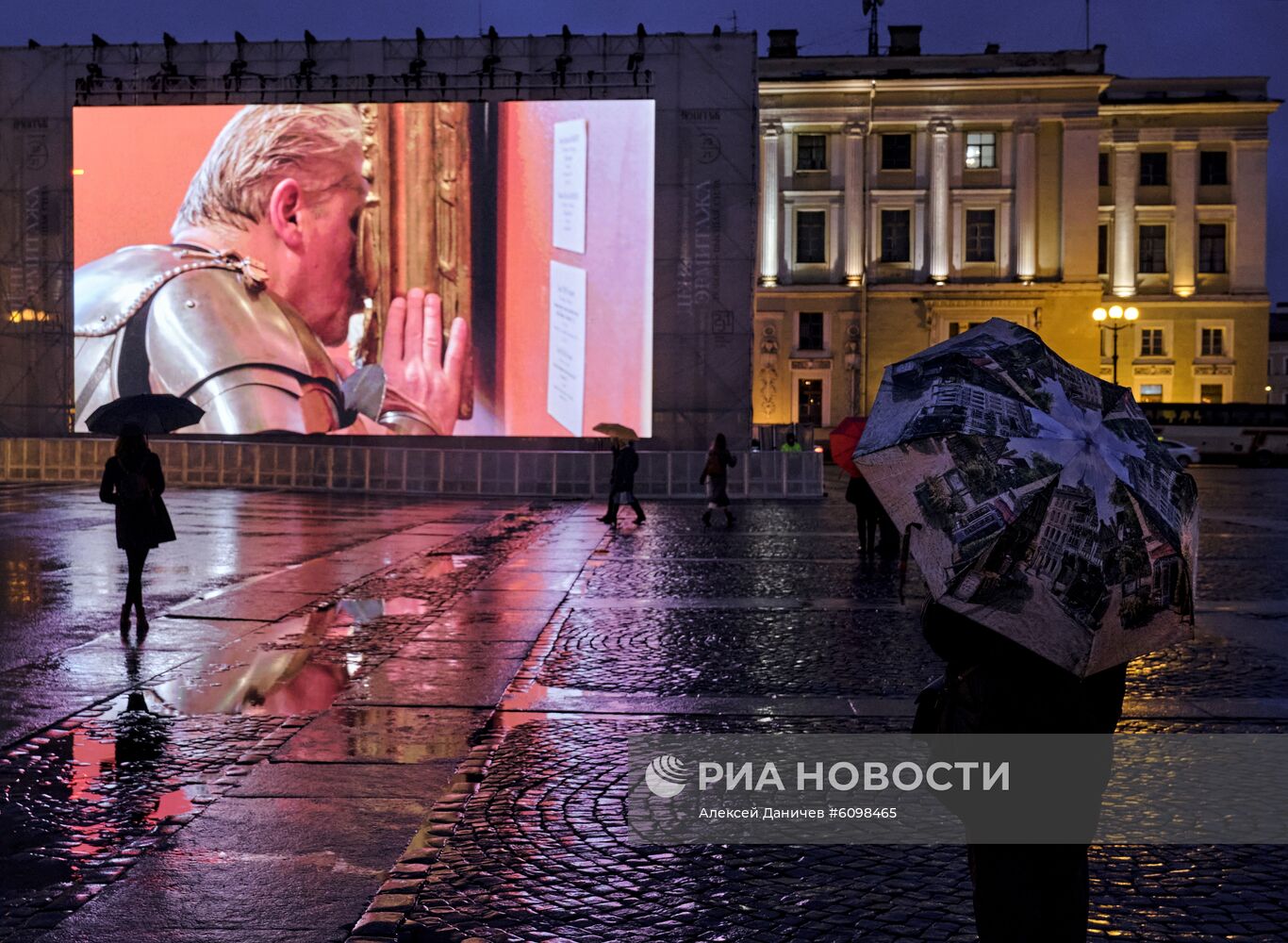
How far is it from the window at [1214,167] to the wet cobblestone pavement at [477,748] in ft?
170

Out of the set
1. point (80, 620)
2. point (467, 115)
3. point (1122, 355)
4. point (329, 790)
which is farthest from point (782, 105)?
point (329, 790)

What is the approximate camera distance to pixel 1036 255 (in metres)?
56.6

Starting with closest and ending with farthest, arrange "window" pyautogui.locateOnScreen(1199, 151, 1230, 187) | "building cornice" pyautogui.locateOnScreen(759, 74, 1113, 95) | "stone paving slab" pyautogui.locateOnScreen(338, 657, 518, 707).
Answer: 1. "stone paving slab" pyautogui.locateOnScreen(338, 657, 518, 707)
2. "building cornice" pyautogui.locateOnScreen(759, 74, 1113, 95)
3. "window" pyautogui.locateOnScreen(1199, 151, 1230, 187)

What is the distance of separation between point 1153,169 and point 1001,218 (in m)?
8.53

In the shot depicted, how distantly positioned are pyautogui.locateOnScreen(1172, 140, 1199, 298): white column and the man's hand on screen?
41.3m

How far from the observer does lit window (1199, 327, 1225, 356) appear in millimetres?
59062

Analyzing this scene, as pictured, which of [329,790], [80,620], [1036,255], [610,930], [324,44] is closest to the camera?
[610,930]

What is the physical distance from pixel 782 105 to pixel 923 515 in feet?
186

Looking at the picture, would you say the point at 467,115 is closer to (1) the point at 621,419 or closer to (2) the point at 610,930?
(1) the point at 621,419

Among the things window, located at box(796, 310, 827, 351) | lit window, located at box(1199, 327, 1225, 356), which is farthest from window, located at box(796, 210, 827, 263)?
lit window, located at box(1199, 327, 1225, 356)

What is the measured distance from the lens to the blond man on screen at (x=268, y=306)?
28.6 meters

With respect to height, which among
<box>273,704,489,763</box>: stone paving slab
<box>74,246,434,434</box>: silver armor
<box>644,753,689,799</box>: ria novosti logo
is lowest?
<box>644,753,689,799</box>: ria novosti logo

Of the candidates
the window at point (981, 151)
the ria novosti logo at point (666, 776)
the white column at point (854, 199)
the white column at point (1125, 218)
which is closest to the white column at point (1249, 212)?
the white column at point (1125, 218)

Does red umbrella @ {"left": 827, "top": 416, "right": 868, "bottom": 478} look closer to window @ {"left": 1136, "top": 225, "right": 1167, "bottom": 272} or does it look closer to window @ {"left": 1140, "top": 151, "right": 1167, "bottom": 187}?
window @ {"left": 1136, "top": 225, "right": 1167, "bottom": 272}
